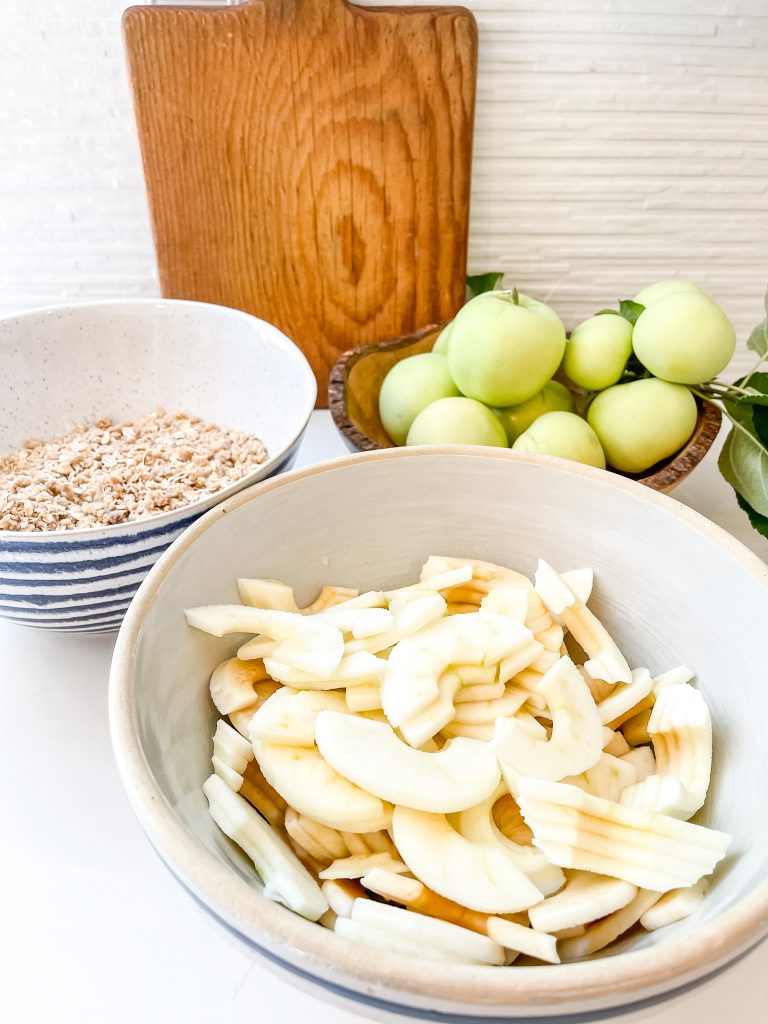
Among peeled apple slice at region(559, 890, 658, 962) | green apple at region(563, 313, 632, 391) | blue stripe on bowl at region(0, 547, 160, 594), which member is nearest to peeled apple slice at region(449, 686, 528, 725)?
peeled apple slice at region(559, 890, 658, 962)

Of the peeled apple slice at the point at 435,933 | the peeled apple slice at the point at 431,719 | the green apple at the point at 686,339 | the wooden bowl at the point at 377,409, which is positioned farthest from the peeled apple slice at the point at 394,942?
the green apple at the point at 686,339

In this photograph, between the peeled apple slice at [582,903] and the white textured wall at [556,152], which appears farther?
the white textured wall at [556,152]

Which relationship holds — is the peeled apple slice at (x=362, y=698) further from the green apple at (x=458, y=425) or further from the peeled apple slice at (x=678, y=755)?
the green apple at (x=458, y=425)

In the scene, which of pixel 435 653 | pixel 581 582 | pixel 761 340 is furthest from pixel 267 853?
pixel 761 340

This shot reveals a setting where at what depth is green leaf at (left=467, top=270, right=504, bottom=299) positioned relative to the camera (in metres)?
0.84

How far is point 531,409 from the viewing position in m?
0.71

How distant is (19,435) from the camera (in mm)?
740

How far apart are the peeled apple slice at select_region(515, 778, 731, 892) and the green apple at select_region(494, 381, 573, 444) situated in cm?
37

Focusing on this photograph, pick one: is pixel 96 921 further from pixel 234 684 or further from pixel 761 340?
pixel 761 340

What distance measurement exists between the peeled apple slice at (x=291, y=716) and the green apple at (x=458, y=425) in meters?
0.27

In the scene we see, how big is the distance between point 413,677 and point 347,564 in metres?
0.13

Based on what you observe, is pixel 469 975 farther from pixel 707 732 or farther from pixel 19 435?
pixel 19 435

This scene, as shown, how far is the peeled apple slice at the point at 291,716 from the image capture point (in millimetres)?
435

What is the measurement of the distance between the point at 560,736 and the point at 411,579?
18 cm
